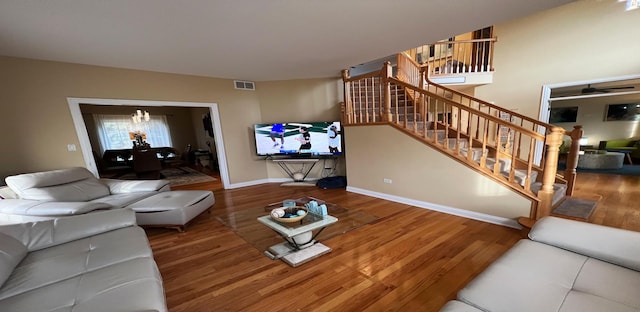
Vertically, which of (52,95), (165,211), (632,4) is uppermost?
(632,4)

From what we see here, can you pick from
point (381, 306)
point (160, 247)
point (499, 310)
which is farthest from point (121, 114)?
point (499, 310)

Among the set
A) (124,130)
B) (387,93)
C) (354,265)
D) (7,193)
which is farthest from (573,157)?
(124,130)

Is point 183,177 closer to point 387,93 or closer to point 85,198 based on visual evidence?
point 85,198

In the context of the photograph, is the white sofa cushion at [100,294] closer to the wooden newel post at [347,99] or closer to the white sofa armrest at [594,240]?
the white sofa armrest at [594,240]

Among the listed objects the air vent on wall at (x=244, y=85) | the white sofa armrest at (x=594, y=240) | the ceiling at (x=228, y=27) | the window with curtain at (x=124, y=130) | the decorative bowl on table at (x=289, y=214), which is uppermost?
the ceiling at (x=228, y=27)

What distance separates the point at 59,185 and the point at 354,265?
370 centimetres

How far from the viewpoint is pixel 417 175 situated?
3.35 m

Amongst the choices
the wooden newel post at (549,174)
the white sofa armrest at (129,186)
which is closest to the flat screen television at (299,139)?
the white sofa armrest at (129,186)

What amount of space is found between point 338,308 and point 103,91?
447 cm

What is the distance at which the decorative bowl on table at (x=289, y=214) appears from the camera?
2086mm

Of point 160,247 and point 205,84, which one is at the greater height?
point 205,84

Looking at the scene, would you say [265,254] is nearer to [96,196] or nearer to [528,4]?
[96,196]

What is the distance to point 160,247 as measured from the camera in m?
2.48

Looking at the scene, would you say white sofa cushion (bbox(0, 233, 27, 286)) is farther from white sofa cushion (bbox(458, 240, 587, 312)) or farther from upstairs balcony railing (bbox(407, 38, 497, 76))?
upstairs balcony railing (bbox(407, 38, 497, 76))
